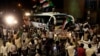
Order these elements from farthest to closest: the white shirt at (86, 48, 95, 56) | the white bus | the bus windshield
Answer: the bus windshield → the white bus → the white shirt at (86, 48, 95, 56)

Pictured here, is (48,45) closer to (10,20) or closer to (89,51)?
(89,51)

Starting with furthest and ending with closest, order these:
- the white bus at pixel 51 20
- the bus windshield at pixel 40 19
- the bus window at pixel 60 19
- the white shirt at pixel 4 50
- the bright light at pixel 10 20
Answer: the bright light at pixel 10 20 → the bus windshield at pixel 40 19 → the bus window at pixel 60 19 → the white bus at pixel 51 20 → the white shirt at pixel 4 50

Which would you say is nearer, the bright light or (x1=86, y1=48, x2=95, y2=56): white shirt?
(x1=86, y1=48, x2=95, y2=56): white shirt

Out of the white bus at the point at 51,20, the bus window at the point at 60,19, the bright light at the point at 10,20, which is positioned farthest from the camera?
the bright light at the point at 10,20

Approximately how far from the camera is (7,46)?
17344 millimetres

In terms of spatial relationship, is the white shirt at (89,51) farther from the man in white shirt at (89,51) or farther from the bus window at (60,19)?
the bus window at (60,19)

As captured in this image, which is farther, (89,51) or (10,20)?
(10,20)

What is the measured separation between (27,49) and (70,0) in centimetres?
2124

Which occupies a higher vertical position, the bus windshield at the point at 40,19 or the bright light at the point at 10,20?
the bus windshield at the point at 40,19

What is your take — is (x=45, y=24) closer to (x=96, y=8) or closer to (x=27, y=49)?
(x=27, y=49)

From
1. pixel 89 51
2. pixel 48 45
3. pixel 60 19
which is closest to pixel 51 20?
pixel 60 19

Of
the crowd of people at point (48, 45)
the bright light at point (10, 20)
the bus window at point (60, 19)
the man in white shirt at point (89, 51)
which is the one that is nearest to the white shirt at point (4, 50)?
the crowd of people at point (48, 45)

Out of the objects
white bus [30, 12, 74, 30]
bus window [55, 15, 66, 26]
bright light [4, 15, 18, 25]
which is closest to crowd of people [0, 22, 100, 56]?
white bus [30, 12, 74, 30]

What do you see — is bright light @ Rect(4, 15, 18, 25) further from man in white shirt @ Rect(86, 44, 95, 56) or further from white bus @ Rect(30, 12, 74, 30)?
man in white shirt @ Rect(86, 44, 95, 56)
